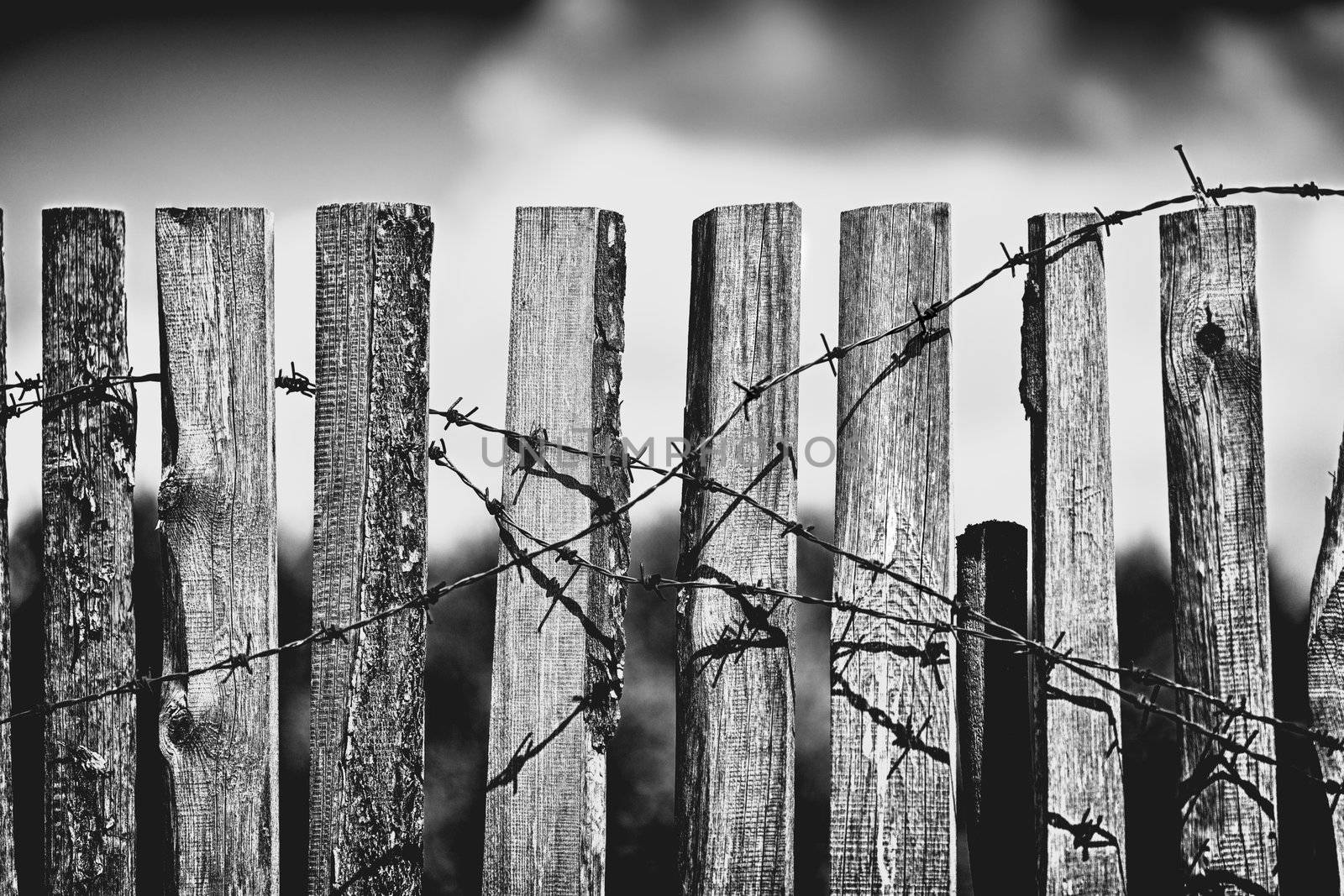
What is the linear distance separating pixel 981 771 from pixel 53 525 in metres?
2.21

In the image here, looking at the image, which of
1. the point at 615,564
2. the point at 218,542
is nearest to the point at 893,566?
the point at 615,564

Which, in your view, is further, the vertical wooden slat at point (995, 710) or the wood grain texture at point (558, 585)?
the vertical wooden slat at point (995, 710)

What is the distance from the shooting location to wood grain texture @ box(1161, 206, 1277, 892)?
2.12 m

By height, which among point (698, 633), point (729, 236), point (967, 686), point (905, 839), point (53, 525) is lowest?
point (905, 839)

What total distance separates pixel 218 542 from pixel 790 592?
4.04 feet

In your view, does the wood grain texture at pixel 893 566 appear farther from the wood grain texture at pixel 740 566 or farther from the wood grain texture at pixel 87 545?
the wood grain texture at pixel 87 545

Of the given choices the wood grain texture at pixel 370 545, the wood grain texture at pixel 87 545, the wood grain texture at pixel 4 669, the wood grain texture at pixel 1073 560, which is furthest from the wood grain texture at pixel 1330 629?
the wood grain texture at pixel 4 669

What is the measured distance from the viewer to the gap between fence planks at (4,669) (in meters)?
2.29

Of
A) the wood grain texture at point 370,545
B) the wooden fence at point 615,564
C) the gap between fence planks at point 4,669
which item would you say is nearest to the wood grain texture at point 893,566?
the wooden fence at point 615,564

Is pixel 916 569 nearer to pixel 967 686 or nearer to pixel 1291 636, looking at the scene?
pixel 967 686

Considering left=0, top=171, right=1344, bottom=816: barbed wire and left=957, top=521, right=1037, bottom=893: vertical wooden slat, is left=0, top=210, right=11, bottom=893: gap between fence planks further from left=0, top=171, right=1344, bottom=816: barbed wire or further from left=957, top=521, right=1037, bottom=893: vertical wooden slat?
left=957, top=521, right=1037, bottom=893: vertical wooden slat

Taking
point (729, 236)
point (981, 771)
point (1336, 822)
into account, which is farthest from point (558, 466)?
point (1336, 822)

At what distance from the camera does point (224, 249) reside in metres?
2.29

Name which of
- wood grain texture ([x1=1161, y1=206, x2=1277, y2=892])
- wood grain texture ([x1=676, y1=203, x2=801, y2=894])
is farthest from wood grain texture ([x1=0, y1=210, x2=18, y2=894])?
wood grain texture ([x1=1161, y1=206, x2=1277, y2=892])
